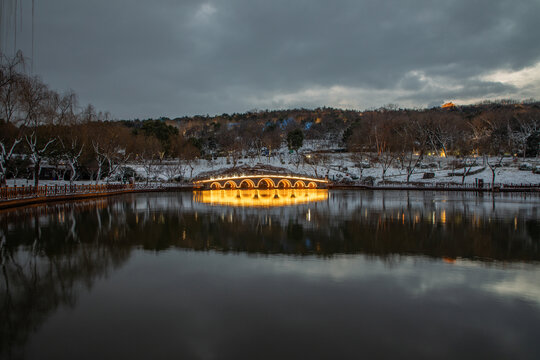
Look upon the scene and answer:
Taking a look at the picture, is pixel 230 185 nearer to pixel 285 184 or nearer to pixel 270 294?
pixel 285 184

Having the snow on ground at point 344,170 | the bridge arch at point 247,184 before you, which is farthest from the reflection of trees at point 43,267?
the bridge arch at point 247,184

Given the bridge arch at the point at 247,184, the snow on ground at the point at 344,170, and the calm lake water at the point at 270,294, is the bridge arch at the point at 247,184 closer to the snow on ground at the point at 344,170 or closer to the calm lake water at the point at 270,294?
the snow on ground at the point at 344,170

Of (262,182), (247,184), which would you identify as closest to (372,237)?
(247,184)

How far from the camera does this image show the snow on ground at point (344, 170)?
61469mm

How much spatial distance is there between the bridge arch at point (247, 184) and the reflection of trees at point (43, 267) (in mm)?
46351

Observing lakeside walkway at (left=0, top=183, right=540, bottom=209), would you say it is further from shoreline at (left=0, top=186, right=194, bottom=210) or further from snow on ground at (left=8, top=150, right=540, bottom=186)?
snow on ground at (left=8, top=150, right=540, bottom=186)

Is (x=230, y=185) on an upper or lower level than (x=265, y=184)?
lower

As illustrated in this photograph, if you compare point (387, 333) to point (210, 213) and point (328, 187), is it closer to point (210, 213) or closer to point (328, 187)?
point (210, 213)

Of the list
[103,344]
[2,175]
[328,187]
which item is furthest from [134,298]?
[328,187]

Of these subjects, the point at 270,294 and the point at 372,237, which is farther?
the point at 372,237

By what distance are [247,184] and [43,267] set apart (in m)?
57.3

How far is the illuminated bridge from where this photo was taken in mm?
62188

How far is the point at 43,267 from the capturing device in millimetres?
11641

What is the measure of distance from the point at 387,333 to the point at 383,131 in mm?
76884
